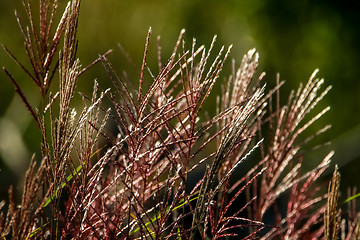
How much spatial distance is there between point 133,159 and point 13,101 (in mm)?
5221

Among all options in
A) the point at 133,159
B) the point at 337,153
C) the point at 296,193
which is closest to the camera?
the point at 133,159

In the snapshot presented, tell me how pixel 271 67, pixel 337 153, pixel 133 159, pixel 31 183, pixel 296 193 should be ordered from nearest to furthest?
pixel 133 159
pixel 31 183
pixel 296 193
pixel 337 153
pixel 271 67

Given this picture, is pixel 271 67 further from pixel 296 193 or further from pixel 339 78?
pixel 296 193

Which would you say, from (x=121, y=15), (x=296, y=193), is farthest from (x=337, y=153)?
(x=296, y=193)

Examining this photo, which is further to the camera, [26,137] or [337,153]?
[26,137]

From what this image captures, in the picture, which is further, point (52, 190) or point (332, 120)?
point (332, 120)

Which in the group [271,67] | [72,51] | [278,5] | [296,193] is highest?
[278,5]

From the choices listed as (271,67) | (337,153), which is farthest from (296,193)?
(271,67)

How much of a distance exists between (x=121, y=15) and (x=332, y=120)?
2235 millimetres

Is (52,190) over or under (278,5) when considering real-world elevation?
under

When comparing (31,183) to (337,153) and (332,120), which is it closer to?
(337,153)

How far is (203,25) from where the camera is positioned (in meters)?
5.88

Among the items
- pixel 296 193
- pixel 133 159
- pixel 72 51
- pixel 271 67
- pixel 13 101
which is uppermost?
pixel 13 101

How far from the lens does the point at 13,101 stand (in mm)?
5965
